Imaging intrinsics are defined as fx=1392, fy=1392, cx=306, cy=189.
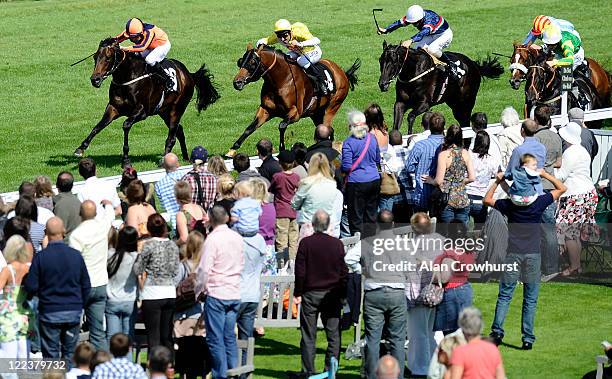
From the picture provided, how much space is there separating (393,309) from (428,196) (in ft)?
11.6

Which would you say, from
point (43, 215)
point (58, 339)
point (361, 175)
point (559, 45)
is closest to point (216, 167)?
point (361, 175)

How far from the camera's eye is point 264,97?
21672 millimetres

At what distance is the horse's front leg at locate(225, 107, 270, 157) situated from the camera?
69.6 feet

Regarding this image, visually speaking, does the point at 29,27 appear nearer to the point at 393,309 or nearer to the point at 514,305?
the point at 514,305

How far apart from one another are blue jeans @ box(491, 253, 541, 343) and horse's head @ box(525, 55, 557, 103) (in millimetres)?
8602

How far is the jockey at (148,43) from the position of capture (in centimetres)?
2095

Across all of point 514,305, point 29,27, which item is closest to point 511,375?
point 514,305

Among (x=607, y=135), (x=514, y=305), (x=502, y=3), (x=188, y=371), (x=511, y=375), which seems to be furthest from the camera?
(x=502, y=3)

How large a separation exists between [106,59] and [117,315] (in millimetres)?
9536

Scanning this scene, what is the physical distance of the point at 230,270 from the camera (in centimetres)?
1174

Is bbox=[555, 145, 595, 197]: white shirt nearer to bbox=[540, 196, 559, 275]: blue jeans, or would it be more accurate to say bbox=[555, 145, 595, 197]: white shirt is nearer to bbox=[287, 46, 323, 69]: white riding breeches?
bbox=[540, 196, 559, 275]: blue jeans

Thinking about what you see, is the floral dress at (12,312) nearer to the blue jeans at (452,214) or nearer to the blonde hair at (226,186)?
the blonde hair at (226,186)

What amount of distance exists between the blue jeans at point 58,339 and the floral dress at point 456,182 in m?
5.07

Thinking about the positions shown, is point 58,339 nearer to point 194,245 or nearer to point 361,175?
point 194,245
